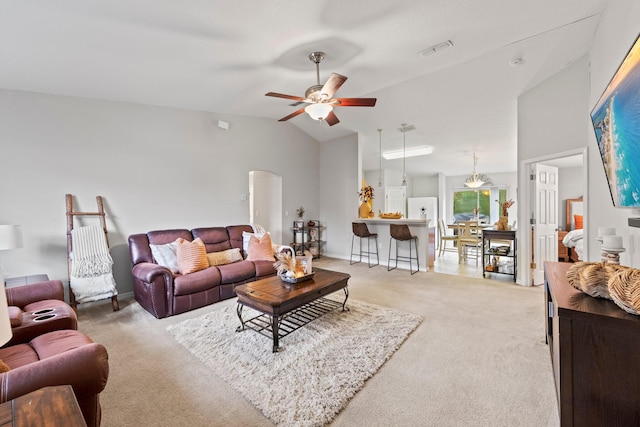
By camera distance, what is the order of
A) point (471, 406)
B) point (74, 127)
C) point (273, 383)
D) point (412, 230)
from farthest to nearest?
1. point (412, 230)
2. point (74, 127)
3. point (273, 383)
4. point (471, 406)

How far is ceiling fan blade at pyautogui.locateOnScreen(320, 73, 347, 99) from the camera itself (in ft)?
8.59

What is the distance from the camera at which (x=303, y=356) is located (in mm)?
2266

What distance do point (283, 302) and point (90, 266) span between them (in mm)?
2590

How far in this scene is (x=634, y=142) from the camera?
1.36m

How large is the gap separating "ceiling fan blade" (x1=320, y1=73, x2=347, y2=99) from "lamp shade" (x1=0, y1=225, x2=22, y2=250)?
312 cm

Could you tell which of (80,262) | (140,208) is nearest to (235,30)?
(140,208)

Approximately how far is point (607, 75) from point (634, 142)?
1.39 meters

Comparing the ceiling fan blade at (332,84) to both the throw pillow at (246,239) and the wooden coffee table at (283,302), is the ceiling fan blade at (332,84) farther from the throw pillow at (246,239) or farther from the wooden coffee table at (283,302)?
the throw pillow at (246,239)

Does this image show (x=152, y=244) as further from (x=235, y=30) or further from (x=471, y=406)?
(x=471, y=406)

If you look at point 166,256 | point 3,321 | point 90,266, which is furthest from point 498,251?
point 90,266

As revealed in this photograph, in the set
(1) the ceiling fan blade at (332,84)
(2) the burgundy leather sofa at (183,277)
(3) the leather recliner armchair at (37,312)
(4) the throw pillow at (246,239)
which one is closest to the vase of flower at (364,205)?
(4) the throw pillow at (246,239)

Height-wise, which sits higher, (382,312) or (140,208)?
(140,208)

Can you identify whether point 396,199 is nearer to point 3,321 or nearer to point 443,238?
point 443,238

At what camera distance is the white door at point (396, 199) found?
862 cm
